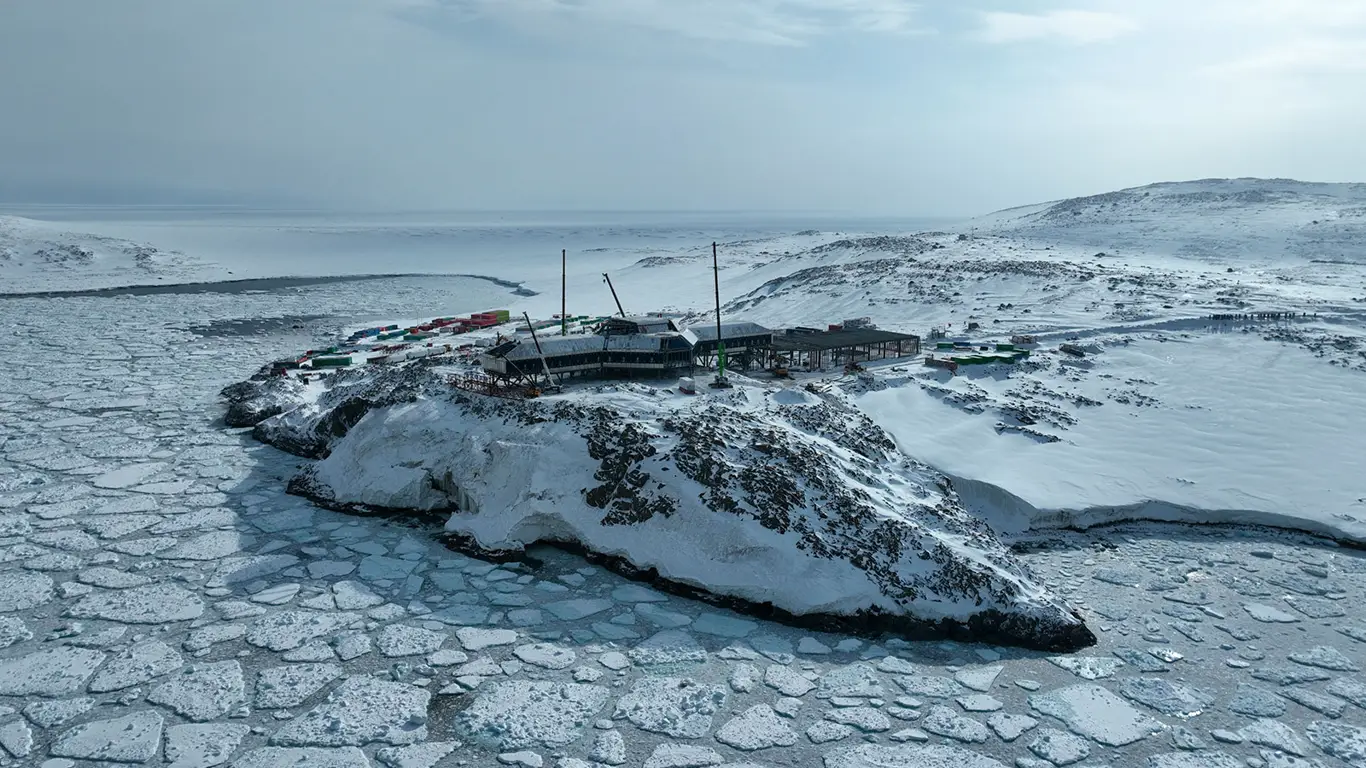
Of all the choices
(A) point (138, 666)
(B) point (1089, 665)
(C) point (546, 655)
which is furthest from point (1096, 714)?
(A) point (138, 666)

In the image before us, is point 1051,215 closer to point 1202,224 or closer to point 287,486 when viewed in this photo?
point 1202,224

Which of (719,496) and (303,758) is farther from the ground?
(719,496)

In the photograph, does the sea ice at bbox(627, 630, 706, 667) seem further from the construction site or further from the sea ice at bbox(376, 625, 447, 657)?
the construction site

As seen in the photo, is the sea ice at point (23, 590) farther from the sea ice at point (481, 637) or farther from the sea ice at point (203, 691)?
→ the sea ice at point (481, 637)

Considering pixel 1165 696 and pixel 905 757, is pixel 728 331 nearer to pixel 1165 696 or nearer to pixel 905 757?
pixel 1165 696

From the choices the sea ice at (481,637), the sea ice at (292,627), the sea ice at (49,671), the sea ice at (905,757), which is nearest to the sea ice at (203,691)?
the sea ice at (292,627)

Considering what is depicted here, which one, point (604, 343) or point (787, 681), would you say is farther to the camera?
point (604, 343)

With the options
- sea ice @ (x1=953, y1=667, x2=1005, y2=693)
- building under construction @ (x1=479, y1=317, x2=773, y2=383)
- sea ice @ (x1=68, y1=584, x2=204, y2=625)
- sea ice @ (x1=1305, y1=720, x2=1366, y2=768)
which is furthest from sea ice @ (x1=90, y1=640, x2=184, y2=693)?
sea ice @ (x1=1305, y1=720, x2=1366, y2=768)
